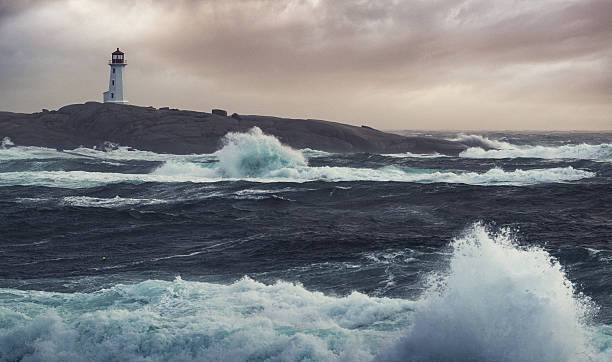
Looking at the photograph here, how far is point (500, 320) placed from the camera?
32.8ft

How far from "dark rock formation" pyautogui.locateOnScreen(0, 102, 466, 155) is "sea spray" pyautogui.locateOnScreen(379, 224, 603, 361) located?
65.1 meters

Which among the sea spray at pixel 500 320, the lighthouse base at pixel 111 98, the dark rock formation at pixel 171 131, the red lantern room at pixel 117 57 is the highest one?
the red lantern room at pixel 117 57

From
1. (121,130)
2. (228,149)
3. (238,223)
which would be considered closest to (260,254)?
(238,223)

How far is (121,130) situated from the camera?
78000 mm

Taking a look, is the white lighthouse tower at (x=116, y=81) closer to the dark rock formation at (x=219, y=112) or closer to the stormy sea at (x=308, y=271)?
the dark rock formation at (x=219, y=112)

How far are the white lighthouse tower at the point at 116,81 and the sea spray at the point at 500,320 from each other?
7690 cm

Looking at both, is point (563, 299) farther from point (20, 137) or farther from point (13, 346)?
point (20, 137)

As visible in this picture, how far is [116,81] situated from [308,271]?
74463 millimetres

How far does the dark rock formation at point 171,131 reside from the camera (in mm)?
75938

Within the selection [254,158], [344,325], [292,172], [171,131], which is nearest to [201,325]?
[344,325]

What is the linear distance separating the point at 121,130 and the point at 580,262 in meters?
68.9

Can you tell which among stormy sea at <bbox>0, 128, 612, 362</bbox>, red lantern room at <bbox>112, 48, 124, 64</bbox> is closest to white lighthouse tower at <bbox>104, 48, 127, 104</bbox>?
red lantern room at <bbox>112, 48, 124, 64</bbox>

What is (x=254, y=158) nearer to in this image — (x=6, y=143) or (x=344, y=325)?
(x=344, y=325)

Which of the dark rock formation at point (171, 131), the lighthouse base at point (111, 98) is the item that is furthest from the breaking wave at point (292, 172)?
the lighthouse base at point (111, 98)
